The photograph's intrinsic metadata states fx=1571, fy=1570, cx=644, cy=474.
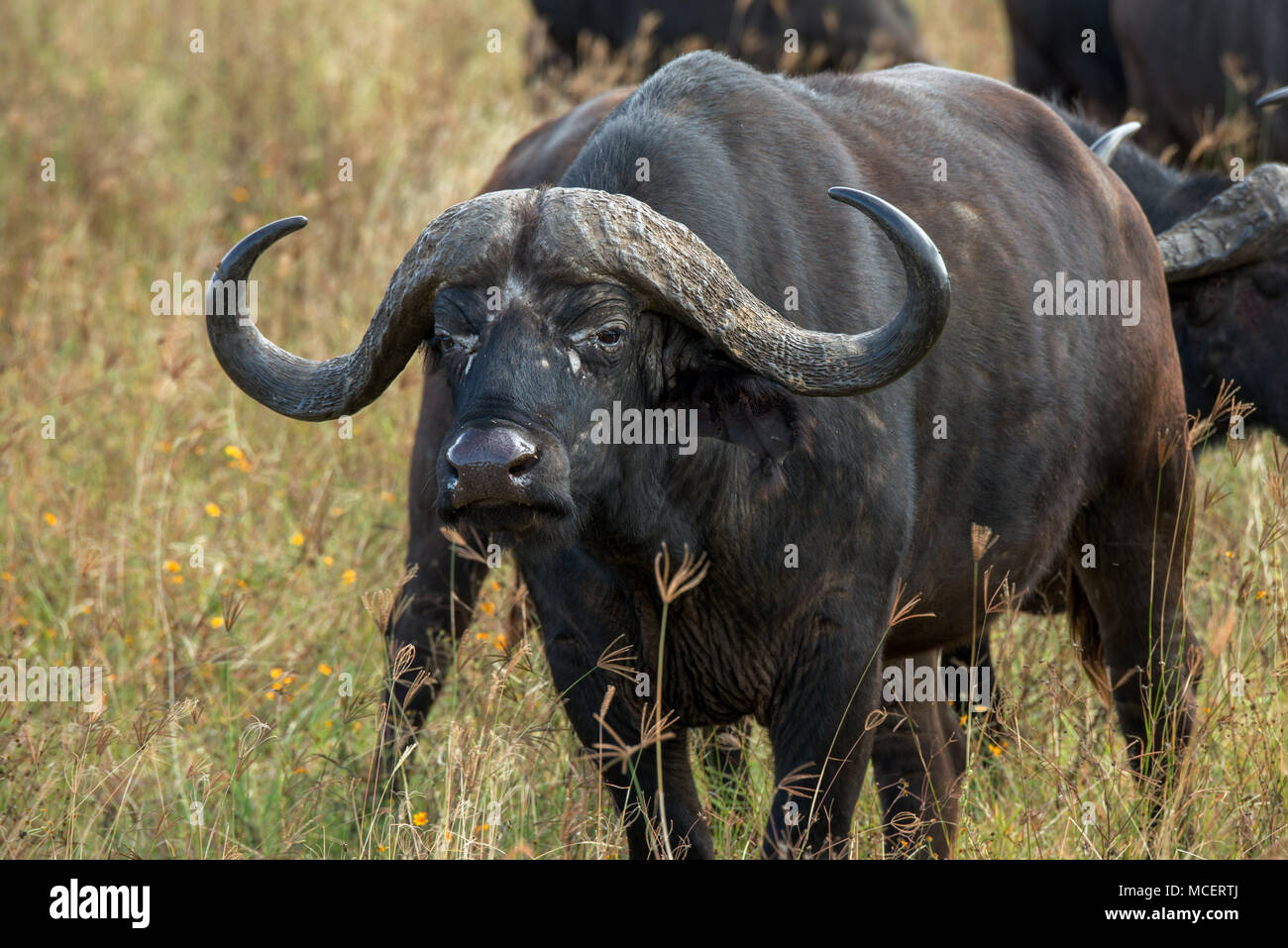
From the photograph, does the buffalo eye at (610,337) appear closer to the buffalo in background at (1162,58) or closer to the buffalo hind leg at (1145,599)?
the buffalo hind leg at (1145,599)

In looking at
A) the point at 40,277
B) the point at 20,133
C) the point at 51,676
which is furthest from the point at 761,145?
the point at 20,133

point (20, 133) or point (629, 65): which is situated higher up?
point (629, 65)

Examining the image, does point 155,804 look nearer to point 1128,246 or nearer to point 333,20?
point 1128,246

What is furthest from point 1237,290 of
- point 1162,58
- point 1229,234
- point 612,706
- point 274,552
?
point 1162,58

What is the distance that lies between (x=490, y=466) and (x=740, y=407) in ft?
2.41

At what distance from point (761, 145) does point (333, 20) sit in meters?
9.27

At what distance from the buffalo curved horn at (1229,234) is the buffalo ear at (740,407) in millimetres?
2329

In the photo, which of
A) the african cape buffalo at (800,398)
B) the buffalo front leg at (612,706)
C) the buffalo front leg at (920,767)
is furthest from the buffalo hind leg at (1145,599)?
the buffalo front leg at (612,706)

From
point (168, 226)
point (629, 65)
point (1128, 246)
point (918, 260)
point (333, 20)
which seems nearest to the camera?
point (918, 260)

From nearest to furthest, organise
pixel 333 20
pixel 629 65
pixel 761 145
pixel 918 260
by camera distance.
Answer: pixel 918 260 → pixel 761 145 → pixel 629 65 → pixel 333 20

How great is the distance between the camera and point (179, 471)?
6594 millimetres

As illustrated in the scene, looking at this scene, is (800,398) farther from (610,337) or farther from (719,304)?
(610,337)
